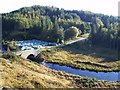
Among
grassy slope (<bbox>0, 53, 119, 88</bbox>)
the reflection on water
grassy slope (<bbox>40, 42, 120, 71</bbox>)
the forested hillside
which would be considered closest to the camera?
grassy slope (<bbox>0, 53, 119, 88</bbox>)

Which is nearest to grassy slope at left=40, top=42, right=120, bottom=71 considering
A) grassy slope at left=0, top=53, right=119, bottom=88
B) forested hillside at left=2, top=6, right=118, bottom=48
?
forested hillside at left=2, top=6, right=118, bottom=48

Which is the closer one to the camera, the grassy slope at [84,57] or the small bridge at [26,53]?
the grassy slope at [84,57]

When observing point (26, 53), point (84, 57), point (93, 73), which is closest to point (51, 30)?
point (84, 57)

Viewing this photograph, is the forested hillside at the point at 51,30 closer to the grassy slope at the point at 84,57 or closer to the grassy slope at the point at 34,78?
the grassy slope at the point at 84,57

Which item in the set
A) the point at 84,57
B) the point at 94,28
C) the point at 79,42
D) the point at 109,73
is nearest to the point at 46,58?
the point at 84,57

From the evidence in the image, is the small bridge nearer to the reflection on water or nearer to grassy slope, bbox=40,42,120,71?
grassy slope, bbox=40,42,120,71

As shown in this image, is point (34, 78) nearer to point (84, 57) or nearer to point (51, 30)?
point (84, 57)

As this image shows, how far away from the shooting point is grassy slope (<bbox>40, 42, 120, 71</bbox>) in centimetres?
7547

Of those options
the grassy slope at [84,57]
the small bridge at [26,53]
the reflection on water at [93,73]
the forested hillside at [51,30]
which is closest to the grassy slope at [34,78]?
the reflection on water at [93,73]

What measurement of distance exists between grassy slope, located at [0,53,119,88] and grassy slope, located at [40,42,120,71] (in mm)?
14183

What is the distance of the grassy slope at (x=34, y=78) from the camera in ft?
170

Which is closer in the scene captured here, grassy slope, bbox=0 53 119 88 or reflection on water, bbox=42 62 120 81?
grassy slope, bbox=0 53 119 88

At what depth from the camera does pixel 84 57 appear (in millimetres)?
84875

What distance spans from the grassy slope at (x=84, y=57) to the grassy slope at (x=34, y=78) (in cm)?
1418
